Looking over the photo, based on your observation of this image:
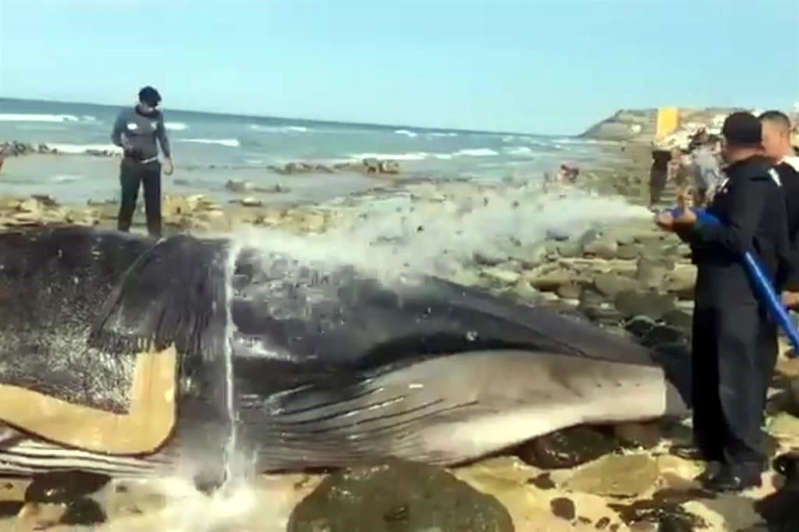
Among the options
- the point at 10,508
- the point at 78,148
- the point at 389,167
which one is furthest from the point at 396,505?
the point at 78,148

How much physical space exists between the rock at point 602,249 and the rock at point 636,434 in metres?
8.59

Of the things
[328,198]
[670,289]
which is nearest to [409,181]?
[328,198]

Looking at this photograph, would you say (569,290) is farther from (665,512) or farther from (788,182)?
(665,512)

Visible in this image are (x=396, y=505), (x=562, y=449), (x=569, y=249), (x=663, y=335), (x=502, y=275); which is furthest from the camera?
(x=569, y=249)

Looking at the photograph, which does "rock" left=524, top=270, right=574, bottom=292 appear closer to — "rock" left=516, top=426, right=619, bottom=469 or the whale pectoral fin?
"rock" left=516, top=426, right=619, bottom=469

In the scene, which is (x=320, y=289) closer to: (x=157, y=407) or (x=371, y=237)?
(x=157, y=407)

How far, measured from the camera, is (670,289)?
11742mm

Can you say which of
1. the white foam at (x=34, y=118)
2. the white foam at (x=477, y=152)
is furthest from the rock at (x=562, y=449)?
the white foam at (x=34, y=118)

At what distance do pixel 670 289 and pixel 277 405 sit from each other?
266 inches

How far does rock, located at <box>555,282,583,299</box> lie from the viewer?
36.8 ft

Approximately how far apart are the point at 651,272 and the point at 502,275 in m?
1.67

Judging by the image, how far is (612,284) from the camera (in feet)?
38.1

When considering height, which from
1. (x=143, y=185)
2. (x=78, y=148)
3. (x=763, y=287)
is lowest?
(x=78, y=148)

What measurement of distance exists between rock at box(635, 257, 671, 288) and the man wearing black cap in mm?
5567
